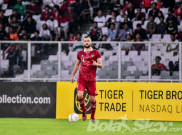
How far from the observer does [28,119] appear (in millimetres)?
15602

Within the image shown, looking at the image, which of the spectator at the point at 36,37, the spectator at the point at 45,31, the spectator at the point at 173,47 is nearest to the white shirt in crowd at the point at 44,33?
the spectator at the point at 45,31

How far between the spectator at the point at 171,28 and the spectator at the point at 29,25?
535 centimetres

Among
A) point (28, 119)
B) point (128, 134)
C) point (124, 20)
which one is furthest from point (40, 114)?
point (124, 20)

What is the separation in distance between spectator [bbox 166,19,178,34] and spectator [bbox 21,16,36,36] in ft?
17.6

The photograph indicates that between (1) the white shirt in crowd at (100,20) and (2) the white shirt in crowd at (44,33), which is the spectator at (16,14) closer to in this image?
(2) the white shirt in crowd at (44,33)

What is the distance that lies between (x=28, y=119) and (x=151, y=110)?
12.0ft

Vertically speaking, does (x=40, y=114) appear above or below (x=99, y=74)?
below

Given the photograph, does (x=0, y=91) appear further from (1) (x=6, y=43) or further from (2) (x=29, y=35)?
(2) (x=29, y=35)

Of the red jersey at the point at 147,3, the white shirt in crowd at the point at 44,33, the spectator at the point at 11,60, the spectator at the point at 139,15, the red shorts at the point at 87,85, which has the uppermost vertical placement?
the red jersey at the point at 147,3

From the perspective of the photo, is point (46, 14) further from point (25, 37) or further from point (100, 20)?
point (100, 20)

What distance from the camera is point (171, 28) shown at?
2016cm

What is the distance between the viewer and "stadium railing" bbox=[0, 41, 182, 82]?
1720 cm

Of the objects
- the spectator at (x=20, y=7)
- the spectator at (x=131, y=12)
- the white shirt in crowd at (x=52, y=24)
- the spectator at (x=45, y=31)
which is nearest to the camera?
the spectator at (x=45, y=31)

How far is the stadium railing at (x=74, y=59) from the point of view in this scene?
17203mm
